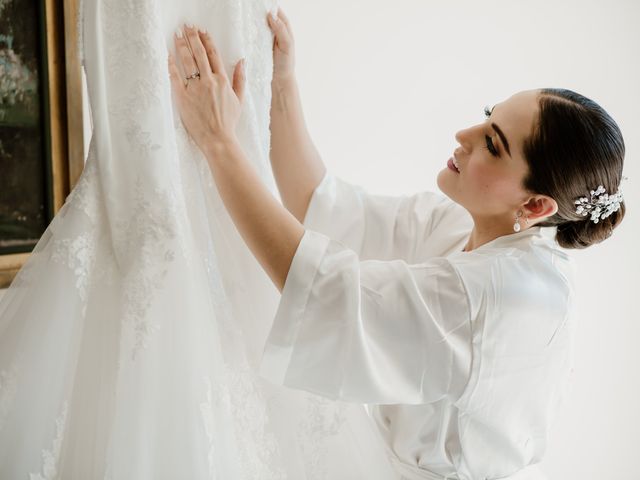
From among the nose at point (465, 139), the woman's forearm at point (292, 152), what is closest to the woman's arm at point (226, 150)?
the woman's forearm at point (292, 152)

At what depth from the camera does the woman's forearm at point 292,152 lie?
112cm

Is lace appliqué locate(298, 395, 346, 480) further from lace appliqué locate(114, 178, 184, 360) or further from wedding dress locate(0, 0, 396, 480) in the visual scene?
lace appliqué locate(114, 178, 184, 360)

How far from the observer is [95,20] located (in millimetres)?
703

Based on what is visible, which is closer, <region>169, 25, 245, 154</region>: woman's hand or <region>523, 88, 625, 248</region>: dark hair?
<region>169, 25, 245, 154</region>: woman's hand

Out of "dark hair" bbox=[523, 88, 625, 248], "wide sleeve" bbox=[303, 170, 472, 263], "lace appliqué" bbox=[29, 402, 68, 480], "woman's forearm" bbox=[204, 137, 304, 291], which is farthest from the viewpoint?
"wide sleeve" bbox=[303, 170, 472, 263]

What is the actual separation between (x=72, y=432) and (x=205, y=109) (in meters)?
0.44

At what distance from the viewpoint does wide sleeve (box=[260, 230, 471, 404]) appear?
0.82 m

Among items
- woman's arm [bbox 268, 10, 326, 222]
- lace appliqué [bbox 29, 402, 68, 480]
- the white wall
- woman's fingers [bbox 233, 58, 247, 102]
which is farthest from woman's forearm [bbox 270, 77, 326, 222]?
lace appliqué [bbox 29, 402, 68, 480]

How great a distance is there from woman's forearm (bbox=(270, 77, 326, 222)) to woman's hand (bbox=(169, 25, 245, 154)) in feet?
0.97

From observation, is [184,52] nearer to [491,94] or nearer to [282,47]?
[282,47]

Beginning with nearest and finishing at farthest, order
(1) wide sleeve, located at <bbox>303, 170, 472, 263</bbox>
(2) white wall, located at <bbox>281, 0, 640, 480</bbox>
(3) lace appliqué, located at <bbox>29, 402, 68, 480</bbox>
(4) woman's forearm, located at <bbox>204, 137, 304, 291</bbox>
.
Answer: (3) lace appliqué, located at <bbox>29, 402, 68, 480</bbox>
(4) woman's forearm, located at <bbox>204, 137, 304, 291</bbox>
(1) wide sleeve, located at <bbox>303, 170, 472, 263</bbox>
(2) white wall, located at <bbox>281, 0, 640, 480</bbox>

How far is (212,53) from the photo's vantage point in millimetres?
815

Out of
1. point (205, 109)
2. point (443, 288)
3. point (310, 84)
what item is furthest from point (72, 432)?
point (310, 84)

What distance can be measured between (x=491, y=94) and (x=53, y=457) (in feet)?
5.13
